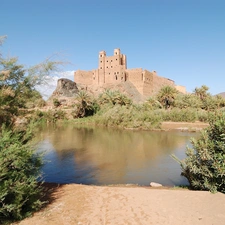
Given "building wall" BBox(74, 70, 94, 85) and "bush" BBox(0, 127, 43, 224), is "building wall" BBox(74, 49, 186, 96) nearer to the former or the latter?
"building wall" BBox(74, 70, 94, 85)

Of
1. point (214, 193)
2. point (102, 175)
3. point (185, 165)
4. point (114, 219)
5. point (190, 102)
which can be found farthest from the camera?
point (190, 102)

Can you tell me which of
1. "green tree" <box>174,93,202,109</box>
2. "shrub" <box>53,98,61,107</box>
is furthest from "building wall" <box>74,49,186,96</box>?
"green tree" <box>174,93,202,109</box>

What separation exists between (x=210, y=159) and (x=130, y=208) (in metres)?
2.58

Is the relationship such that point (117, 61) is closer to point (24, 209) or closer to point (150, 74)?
point (150, 74)

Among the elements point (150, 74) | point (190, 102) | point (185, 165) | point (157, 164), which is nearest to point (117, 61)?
point (150, 74)

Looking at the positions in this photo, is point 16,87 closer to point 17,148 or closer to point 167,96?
point 17,148

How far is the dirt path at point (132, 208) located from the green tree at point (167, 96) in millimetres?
32269

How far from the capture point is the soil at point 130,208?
Result: 4418mm

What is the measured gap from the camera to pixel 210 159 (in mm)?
5820

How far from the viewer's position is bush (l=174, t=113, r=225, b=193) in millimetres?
5625

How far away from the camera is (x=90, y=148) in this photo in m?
16.2

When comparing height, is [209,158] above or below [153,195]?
above

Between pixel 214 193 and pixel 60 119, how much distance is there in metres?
35.1

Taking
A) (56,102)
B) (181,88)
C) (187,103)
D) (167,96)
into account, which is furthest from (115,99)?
(181,88)
